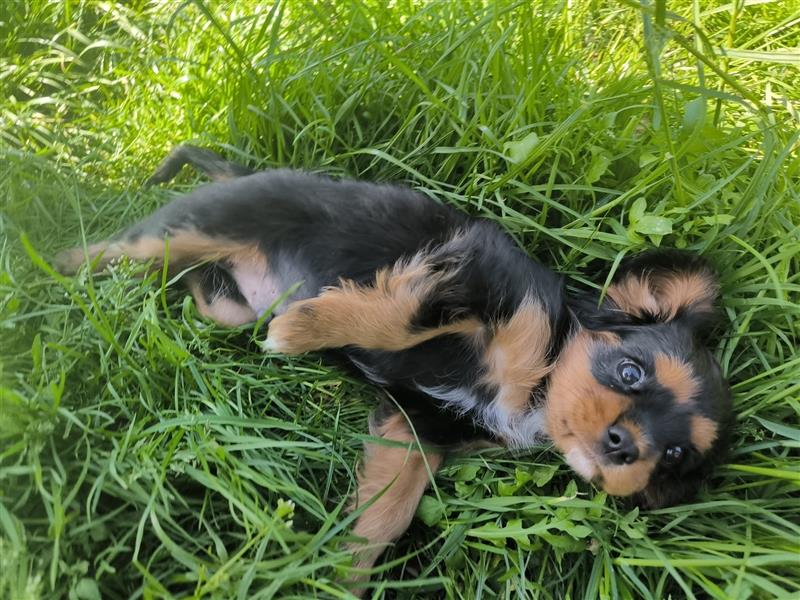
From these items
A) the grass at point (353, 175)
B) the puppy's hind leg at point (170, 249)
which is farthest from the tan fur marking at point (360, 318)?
the puppy's hind leg at point (170, 249)

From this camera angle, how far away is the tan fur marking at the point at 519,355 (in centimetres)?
244

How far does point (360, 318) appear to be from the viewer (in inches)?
90.8

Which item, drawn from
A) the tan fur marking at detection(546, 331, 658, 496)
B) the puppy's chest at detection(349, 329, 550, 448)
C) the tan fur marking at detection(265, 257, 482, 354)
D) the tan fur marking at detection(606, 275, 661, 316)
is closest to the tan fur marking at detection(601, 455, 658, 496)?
the tan fur marking at detection(546, 331, 658, 496)

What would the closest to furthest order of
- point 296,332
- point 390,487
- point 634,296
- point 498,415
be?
point 296,332 → point 390,487 → point 634,296 → point 498,415

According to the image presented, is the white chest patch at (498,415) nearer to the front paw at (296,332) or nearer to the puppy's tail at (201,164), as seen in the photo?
the front paw at (296,332)

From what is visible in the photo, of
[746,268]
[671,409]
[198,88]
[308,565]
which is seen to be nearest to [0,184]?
[198,88]

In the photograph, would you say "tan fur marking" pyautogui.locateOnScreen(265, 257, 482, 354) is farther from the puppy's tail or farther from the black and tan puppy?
the puppy's tail

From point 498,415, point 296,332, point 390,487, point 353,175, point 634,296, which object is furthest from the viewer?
point 353,175

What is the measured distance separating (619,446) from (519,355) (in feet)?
1.79

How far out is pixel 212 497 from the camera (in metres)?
2.14

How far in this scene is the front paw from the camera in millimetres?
2240

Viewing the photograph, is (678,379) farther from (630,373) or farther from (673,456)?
(673,456)

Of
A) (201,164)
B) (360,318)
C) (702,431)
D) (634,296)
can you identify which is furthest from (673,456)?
(201,164)

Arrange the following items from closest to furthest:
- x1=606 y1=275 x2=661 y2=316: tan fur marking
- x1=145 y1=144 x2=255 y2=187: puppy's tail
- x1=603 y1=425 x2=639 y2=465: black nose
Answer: x1=603 y1=425 x2=639 y2=465: black nose
x1=606 y1=275 x2=661 y2=316: tan fur marking
x1=145 y1=144 x2=255 y2=187: puppy's tail
